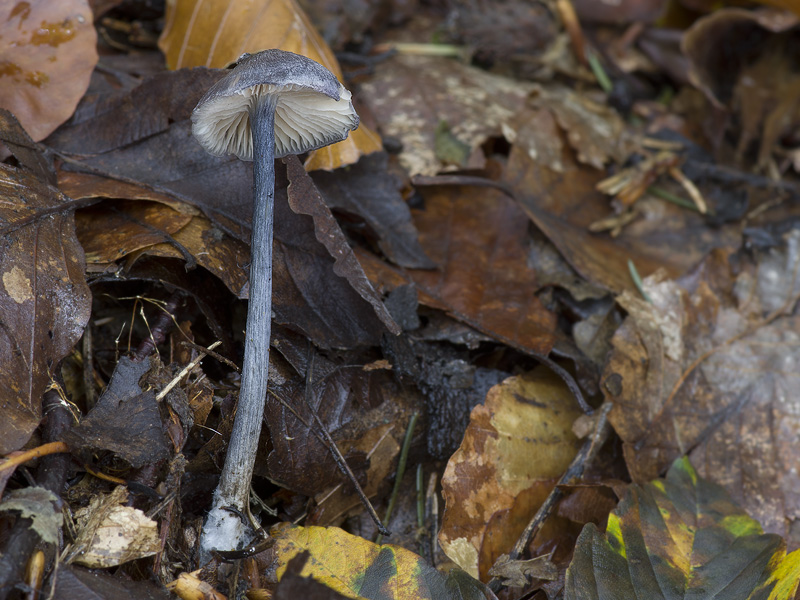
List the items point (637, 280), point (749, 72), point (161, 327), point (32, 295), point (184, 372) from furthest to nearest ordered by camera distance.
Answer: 1. point (749, 72)
2. point (637, 280)
3. point (161, 327)
4. point (184, 372)
5. point (32, 295)

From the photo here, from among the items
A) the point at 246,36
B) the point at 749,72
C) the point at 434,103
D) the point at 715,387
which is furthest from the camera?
the point at 749,72

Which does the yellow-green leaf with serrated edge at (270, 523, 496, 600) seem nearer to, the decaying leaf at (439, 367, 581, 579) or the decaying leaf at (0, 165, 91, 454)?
the decaying leaf at (439, 367, 581, 579)

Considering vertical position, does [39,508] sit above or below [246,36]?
below

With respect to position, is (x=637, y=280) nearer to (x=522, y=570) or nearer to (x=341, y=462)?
(x=522, y=570)

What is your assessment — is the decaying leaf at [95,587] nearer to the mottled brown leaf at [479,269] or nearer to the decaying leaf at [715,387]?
the mottled brown leaf at [479,269]

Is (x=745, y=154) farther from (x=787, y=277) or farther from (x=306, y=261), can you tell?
(x=306, y=261)

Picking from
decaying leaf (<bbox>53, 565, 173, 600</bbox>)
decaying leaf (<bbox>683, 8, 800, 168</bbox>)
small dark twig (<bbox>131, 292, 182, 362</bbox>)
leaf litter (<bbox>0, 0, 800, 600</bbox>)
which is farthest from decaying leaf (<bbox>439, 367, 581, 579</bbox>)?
decaying leaf (<bbox>683, 8, 800, 168</bbox>)

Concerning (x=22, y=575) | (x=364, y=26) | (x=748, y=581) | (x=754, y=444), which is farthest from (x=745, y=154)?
(x=22, y=575)

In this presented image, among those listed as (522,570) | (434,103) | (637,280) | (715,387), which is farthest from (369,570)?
(434,103)
